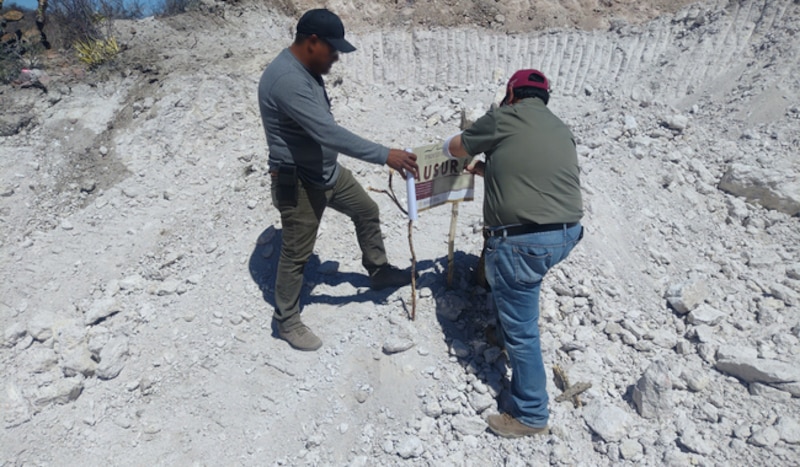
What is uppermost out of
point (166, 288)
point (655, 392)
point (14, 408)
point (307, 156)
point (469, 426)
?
point (307, 156)

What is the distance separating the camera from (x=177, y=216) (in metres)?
5.30

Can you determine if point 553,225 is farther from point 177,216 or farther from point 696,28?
point 696,28

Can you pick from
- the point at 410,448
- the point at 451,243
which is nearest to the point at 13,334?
the point at 410,448

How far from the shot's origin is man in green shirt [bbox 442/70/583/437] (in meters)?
2.71

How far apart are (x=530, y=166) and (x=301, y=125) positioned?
138cm

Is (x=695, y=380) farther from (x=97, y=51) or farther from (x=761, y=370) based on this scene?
(x=97, y=51)

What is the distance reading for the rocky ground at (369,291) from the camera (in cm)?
320

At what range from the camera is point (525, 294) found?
282 centimetres

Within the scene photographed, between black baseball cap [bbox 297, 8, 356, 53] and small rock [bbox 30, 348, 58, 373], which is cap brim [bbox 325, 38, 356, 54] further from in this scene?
small rock [bbox 30, 348, 58, 373]

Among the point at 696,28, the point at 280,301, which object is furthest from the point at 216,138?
the point at 696,28

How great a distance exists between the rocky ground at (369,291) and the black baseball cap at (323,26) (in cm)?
195

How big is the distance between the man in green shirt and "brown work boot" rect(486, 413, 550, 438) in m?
0.17

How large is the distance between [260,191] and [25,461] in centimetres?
295

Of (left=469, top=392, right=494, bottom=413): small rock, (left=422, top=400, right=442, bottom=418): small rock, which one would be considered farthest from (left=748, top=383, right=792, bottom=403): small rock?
(left=422, top=400, right=442, bottom=418): small rock
